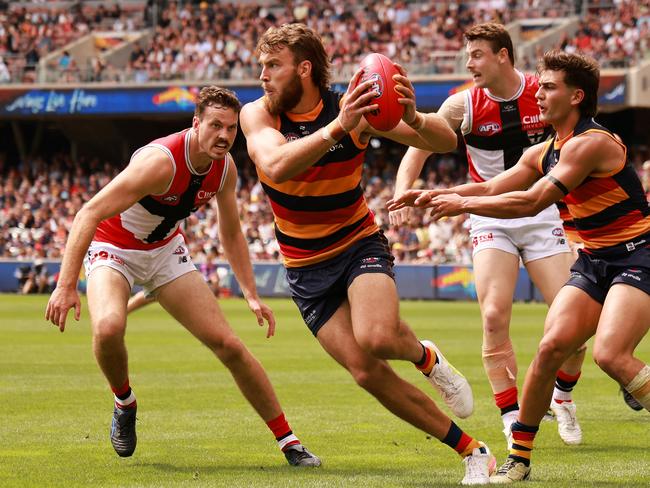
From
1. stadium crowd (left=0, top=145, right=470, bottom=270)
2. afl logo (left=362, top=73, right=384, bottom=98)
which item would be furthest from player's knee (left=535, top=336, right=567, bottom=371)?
stadium crowd (left=0, top=145, right=470, bottom=270)

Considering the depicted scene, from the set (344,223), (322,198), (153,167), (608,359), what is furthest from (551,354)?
(153,167)

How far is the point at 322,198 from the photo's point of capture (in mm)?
7094

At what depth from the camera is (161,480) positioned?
702cm

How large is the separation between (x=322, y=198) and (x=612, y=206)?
1679 mm

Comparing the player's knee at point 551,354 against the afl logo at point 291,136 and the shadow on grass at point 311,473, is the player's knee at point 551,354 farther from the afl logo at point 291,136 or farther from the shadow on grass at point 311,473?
the afl logo at point 291,136

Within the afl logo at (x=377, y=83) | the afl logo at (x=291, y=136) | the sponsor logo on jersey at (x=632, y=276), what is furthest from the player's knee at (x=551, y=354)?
the afl logo at (x=291, y=136)

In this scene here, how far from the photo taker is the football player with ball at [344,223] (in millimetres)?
6609

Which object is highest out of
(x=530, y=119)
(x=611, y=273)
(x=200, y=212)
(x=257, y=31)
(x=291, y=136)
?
(x=291, y=136)

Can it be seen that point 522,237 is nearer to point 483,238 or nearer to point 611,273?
point 483,238

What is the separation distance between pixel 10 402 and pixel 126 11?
119 ft

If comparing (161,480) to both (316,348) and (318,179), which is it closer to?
(318,179)

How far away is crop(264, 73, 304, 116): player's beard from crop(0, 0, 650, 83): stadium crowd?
27462 millimetres

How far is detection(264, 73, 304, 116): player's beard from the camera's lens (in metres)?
6.94

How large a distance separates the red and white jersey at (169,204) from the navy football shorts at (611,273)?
2445 millimetres
